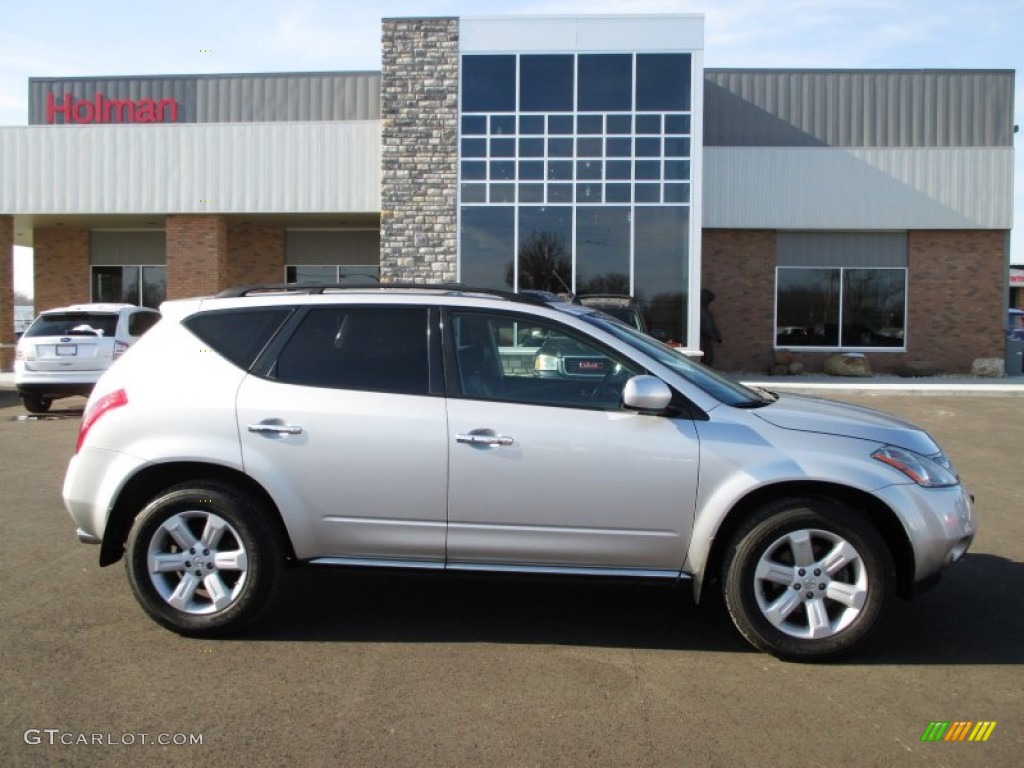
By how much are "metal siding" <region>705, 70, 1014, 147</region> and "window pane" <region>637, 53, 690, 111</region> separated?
3.15m

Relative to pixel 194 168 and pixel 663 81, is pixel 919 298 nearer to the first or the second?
pixel 663 81

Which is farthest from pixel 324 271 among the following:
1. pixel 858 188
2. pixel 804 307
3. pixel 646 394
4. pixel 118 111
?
pixel 646 394

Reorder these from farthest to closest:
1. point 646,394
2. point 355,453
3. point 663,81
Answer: point 663,81
point 355,453
point 646,394

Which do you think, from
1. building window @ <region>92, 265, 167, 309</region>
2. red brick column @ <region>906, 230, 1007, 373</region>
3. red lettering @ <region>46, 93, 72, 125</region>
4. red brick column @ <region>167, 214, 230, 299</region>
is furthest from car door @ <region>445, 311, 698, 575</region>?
building window @ <region>92, 265, 167, 309</region>

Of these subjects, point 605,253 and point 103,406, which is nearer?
→ point 103,406

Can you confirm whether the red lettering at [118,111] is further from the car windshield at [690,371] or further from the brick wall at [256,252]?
the car windshield at [690,371]

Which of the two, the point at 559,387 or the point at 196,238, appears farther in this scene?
the point at 196,238

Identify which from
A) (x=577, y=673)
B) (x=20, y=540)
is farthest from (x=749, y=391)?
(x=20, y=540)

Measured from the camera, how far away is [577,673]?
14.3ft

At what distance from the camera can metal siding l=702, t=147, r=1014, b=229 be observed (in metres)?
23.7

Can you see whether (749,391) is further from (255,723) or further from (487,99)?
(487,99)

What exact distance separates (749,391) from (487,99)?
17.4 metres

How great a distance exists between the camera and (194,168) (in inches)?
908

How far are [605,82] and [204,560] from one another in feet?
60.5
